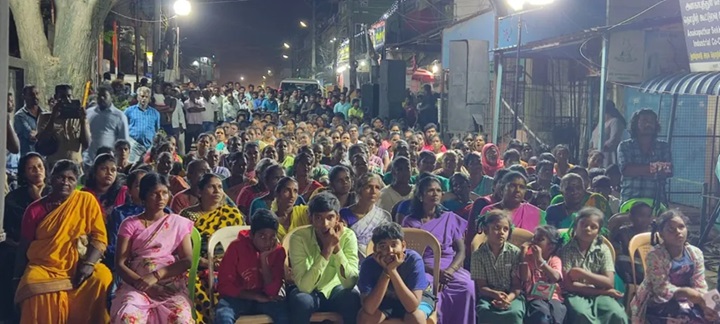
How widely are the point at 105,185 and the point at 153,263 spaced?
145 cm

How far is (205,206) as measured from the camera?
16.9 ft

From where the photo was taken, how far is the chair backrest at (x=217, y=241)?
4.60 m

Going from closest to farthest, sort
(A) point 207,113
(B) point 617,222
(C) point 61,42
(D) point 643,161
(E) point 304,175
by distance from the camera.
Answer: (B) point 617,222 < (E) point 304,175 < (D) point 643,161 < (C) point 61,42 < (A) point 207,113

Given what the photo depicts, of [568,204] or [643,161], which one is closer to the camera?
[568,204]

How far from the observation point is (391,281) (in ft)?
13.8

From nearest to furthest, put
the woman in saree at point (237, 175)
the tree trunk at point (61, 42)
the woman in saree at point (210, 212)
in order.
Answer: the woman in saree at point (210, 212)
the woman in saree at point (237, 175)
the tree trunk at point (61, 42)

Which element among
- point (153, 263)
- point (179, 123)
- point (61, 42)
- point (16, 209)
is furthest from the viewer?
point (179, 123)

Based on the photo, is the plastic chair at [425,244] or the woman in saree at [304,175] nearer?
the plastic chair at [425,244]

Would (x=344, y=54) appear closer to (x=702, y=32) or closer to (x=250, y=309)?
(x=702, y=32)

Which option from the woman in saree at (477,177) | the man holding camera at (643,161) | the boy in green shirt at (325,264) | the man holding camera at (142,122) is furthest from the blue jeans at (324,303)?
the man holding camera at (142,122)

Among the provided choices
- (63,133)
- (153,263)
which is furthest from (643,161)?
(63,133)

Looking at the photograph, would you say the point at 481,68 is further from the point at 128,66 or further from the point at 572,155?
the point at 128,66

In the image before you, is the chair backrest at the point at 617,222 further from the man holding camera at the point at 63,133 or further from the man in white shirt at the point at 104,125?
the man in white shirt at the point at 104,125

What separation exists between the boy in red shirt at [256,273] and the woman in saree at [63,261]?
87cm
